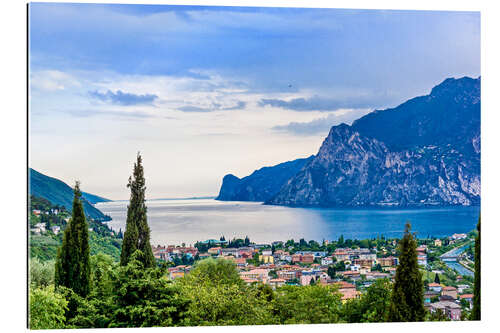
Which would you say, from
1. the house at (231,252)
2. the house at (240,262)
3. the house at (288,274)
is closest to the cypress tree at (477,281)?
the house at (288,274)

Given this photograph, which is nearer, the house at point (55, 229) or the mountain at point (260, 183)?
the house at point (55, 229)

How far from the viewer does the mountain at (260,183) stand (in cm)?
922

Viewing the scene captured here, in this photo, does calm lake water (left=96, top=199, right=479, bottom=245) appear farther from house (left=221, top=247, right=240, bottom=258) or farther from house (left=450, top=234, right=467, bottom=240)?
house (left=221, top=247, right=240, bottom=258)

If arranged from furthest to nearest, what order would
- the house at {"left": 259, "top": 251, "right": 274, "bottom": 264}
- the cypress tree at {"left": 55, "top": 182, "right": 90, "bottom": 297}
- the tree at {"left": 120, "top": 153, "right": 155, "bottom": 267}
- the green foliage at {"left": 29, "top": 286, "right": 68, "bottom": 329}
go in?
the house at {"left": 259, "top": 251, "right": 274, "bottom": 264}, the tree at {"left": 120, "top": 153, "right": 155, "bottom": 267}, the cypress tree at {"left": 55, "top": 182, "right": 90, "bottom": 297}, the green foliage at {"left": 29, "top": 286, "right": 68, "bottom": 329}

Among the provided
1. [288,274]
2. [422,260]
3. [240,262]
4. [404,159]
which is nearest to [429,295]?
[422,260]

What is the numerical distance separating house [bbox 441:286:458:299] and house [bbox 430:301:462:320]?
12 centimetres

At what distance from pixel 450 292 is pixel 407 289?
1.46 metres

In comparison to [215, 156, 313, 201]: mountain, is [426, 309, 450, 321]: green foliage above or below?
below

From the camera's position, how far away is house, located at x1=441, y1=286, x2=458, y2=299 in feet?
29.4

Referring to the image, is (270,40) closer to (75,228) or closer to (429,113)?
(429,113)

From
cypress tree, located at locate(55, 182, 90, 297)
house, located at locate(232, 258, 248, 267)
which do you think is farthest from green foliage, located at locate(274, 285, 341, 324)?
cypress tree, located at locate(55, 182, 90, 297)

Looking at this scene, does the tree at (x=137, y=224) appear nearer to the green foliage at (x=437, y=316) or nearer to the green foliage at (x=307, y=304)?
the green foliage at (x=307, y=304)

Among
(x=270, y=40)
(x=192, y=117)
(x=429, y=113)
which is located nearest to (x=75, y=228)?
(x=192, y=117)

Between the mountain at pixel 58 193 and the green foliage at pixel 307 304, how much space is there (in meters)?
2.91
